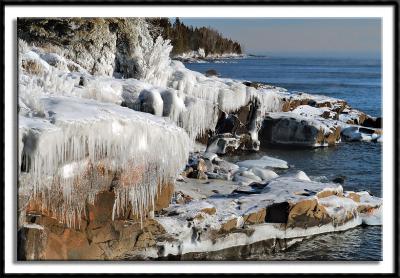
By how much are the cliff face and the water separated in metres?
2.38

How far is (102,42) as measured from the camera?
1209 cm

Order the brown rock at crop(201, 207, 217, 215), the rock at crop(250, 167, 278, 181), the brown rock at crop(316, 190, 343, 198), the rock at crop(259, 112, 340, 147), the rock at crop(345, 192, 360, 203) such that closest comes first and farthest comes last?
1. the brown rock at crop(201, 207, 217, 215)
2. the brown rock at crop(316, 190, 343, 198)
3. the rock at crop(345, 192, 360, 203)
4. the rock at crop(250, 167, 278, 181)
5. the rock at crop(259, 112, 340, 147)

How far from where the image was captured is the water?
26.4 ft

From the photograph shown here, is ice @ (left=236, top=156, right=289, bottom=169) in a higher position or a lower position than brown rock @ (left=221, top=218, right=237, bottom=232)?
higher

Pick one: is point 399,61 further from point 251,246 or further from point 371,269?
point 251,246

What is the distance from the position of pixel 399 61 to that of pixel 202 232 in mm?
3170

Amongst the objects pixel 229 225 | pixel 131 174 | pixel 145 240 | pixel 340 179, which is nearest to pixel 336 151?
pixel 340 179

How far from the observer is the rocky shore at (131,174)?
241 inches

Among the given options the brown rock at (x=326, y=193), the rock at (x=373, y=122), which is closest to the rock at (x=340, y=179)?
the brown rock at (x=326, y=193)

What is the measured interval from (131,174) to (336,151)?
10340mm

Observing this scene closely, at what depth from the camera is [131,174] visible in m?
6.70

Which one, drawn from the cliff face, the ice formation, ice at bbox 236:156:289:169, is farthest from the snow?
the cliff face

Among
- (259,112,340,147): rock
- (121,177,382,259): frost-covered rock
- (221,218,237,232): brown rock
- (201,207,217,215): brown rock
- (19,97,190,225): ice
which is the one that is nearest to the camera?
(19,97,190,225): ice

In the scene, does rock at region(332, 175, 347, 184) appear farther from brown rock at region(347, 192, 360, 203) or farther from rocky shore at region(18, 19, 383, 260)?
brown rock at region(347, 192, 360, 203)
